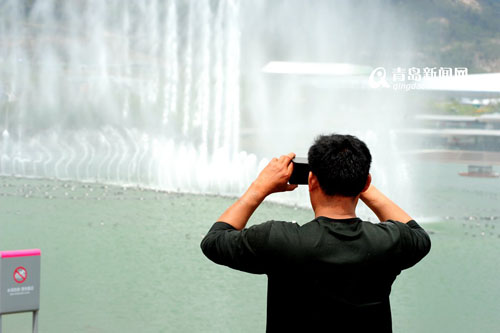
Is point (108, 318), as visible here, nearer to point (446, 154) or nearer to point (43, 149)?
point (43, 149)

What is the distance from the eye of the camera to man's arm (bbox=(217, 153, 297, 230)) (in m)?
2.10

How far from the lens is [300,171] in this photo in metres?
2.12

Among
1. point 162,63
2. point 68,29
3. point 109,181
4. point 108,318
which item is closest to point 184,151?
point 109,181

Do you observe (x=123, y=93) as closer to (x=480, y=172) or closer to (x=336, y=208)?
(x=480, y=172)

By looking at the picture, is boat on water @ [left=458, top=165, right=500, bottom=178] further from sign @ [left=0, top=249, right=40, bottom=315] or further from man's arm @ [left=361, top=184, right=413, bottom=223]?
man's arm @ [left=361, top=184, right=413, bottom=223]

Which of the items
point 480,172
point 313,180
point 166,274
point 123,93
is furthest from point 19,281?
point 480,172

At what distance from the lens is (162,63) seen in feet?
71.9

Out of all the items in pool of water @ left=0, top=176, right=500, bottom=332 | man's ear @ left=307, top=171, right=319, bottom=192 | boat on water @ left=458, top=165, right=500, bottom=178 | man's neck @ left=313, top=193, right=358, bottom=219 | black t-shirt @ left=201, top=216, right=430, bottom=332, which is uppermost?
boat on water @ left=458, top=165, right=500, bottom=178

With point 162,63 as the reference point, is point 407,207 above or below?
below

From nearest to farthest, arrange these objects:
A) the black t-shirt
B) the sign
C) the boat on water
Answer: the black t-shirt < the sign < the boat on water

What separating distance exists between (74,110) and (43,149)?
411 centimetres

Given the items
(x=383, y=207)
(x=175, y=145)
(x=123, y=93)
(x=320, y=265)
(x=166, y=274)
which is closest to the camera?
(x=320, y=265)

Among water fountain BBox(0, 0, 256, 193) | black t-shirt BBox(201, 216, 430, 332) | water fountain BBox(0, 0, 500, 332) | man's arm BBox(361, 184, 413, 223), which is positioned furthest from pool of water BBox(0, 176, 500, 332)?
water fountain BBox(0, 0, 256, 193)

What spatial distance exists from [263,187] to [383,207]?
0.43m
